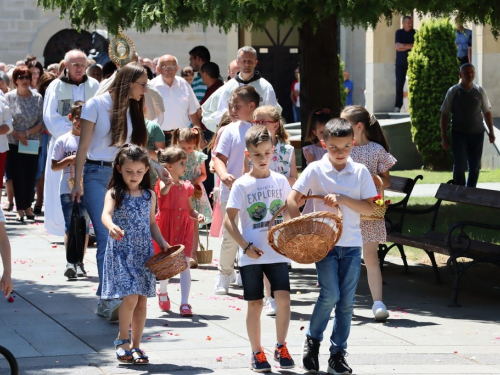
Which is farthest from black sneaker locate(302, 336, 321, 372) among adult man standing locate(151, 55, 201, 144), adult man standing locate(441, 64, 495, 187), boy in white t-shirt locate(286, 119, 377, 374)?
adult man standing locate(441, 64, 495, 187)

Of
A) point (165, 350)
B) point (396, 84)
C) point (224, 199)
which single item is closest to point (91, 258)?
point (224, 199)

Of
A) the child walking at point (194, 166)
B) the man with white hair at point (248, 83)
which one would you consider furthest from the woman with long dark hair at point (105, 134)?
the man with white hair at point (248, 83)

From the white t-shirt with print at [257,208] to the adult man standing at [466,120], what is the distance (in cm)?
913

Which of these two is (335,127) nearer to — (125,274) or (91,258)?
(125,274)

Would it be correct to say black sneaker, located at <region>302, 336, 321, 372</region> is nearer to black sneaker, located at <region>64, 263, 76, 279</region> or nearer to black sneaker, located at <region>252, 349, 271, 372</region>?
black sneaker, located at <region>252, 349, 271, 372</region>

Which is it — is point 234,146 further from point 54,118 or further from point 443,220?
point 443,220

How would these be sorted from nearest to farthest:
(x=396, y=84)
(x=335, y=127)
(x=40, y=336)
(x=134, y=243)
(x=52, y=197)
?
(x=335, y=127)
(x=134, y=243)
(x=40, y=336)
(x=52, y=197)
(x=396, y=84)

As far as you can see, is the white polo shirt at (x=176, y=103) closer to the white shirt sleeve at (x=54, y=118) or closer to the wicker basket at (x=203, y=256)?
the white shirt sleeve at (x=54, y=118)

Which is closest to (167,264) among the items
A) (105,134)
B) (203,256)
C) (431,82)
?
(105,134)

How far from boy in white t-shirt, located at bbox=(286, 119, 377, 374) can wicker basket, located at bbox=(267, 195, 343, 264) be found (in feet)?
0.83

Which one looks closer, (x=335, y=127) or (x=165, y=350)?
(x=335, y=127)

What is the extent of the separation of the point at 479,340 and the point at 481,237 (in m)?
4.67

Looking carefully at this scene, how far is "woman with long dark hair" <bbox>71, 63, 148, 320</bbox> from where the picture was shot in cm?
773

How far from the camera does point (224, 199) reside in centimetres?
900
